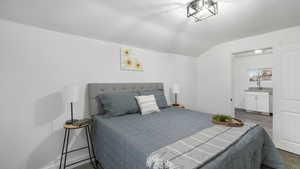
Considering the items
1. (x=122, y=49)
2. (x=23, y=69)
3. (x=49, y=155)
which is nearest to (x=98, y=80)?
(x=122, y=49)

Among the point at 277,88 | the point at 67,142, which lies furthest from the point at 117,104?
the point at 277,88

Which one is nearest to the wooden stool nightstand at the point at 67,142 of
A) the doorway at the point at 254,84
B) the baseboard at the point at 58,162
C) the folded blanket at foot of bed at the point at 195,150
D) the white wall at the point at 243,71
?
the baseboard at the point at 58,162

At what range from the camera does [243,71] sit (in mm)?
5836

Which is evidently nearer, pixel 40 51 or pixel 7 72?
pixel 7 72

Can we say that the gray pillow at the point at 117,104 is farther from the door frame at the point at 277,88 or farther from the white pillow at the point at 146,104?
the door frame at the point at 277,88

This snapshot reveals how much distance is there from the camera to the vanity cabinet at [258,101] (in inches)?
192

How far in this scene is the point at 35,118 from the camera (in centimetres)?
182

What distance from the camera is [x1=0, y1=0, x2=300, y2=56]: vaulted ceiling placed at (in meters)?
1.65

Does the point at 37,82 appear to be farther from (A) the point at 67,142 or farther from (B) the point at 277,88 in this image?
(B) the point at 277,88

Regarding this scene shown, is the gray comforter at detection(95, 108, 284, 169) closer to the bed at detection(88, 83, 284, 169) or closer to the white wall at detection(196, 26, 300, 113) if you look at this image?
the bed at detection(88, 83, 284, 169)

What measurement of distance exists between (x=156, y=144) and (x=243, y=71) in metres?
6.45

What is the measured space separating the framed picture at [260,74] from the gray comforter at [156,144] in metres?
5.04

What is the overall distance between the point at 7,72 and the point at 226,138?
2.79 metres

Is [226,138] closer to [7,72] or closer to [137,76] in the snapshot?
[137,76]
